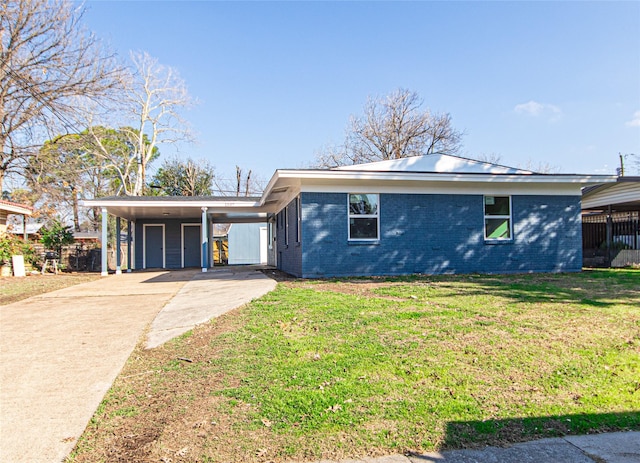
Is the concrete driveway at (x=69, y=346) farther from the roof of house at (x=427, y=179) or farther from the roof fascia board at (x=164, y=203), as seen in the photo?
the roof fascia board at (x=164, y=203)

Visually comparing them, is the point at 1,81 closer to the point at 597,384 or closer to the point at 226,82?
the point at 226,82

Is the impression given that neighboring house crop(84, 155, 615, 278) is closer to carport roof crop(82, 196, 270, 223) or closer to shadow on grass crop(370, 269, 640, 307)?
shadow on grass crop(370, 269, 640, 307)

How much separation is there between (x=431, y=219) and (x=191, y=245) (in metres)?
14.2

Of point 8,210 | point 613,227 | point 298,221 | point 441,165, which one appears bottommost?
point 613,227

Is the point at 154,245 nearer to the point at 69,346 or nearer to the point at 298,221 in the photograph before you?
the point at 298,221

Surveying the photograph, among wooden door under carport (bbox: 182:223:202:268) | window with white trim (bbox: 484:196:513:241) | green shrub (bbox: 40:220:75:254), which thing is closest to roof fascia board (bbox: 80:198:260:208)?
green shrub (bbox: 40:220:75:254)

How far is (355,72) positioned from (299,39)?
284 inches

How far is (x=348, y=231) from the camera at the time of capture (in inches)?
440

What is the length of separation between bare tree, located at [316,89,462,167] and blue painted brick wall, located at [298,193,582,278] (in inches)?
823

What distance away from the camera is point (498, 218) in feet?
40.0

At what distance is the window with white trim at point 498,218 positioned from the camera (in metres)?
12.1

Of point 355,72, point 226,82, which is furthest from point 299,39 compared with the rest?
point 355,72

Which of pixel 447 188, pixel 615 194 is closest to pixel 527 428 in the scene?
pixel 447 188

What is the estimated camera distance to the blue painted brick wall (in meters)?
11.0
